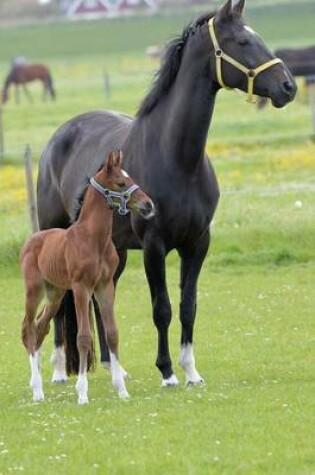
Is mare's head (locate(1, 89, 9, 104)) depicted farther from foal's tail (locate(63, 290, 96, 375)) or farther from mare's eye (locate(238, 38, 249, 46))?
mare's eye (locate(238, 38, 249, 46))

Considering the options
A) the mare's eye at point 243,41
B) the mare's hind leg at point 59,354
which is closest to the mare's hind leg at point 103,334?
the mare's hind leg at point 59,354

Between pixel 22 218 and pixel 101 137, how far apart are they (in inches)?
347

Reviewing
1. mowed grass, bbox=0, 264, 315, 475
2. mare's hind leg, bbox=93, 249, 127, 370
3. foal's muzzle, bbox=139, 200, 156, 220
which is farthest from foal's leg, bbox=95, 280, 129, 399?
mare's hind leg, bbox=93, 249, 127, 370

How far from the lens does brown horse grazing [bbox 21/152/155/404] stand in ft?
30.9

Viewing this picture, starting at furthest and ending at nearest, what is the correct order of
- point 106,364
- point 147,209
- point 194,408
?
point 106,364 → point 147,209 → point 194,408

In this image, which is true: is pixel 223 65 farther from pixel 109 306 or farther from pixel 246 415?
pixel 246 415

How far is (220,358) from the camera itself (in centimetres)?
1163

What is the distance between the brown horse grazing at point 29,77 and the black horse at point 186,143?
1645 inches

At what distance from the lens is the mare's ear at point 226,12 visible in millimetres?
10031

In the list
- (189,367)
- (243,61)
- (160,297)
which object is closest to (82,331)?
(160,297)

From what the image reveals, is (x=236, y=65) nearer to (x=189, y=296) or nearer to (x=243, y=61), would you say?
(x=243, y=61)

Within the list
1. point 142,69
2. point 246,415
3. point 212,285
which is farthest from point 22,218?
point 142,69

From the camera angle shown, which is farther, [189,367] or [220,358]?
[220,358]

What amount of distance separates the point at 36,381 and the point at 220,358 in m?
2.28
